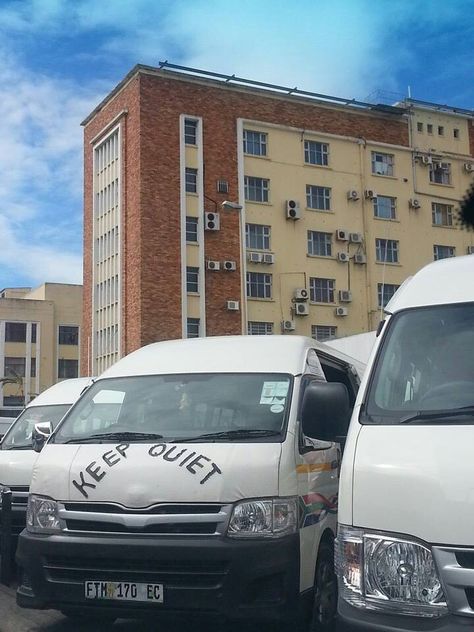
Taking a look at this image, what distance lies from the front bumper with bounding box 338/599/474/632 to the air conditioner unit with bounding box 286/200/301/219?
39.7 meters

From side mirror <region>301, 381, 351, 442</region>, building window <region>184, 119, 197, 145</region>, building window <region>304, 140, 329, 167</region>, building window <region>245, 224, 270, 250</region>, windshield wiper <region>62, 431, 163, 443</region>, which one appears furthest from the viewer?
building window <region>304, 140, 329, 167</region>

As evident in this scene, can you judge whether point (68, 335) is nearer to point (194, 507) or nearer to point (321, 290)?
point (321, 290)

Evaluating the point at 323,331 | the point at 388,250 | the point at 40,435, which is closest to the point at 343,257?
the point at 388,250

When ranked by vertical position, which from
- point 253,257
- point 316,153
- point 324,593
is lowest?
point 324,593

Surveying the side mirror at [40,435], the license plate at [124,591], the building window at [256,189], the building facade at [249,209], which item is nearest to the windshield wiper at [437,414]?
the license plate at [124,591]

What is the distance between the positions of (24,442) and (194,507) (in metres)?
4.74

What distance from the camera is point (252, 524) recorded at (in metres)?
4.91

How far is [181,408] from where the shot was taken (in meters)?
5.86

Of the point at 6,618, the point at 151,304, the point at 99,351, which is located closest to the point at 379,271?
the point at 151,304

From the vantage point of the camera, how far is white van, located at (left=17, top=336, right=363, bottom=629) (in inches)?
189

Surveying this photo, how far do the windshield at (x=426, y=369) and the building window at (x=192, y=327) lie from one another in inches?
1403

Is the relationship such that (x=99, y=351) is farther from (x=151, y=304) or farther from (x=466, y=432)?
(x=466, y=432)

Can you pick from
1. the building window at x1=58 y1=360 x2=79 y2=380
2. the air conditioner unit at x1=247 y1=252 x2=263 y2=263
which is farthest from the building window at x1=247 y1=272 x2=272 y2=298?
the building window at x1=58 y1=360 x2=79 y2=380

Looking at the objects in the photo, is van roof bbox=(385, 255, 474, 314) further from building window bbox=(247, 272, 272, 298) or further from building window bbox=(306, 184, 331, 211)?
building window bbox=(306, 184, 331, 211)
